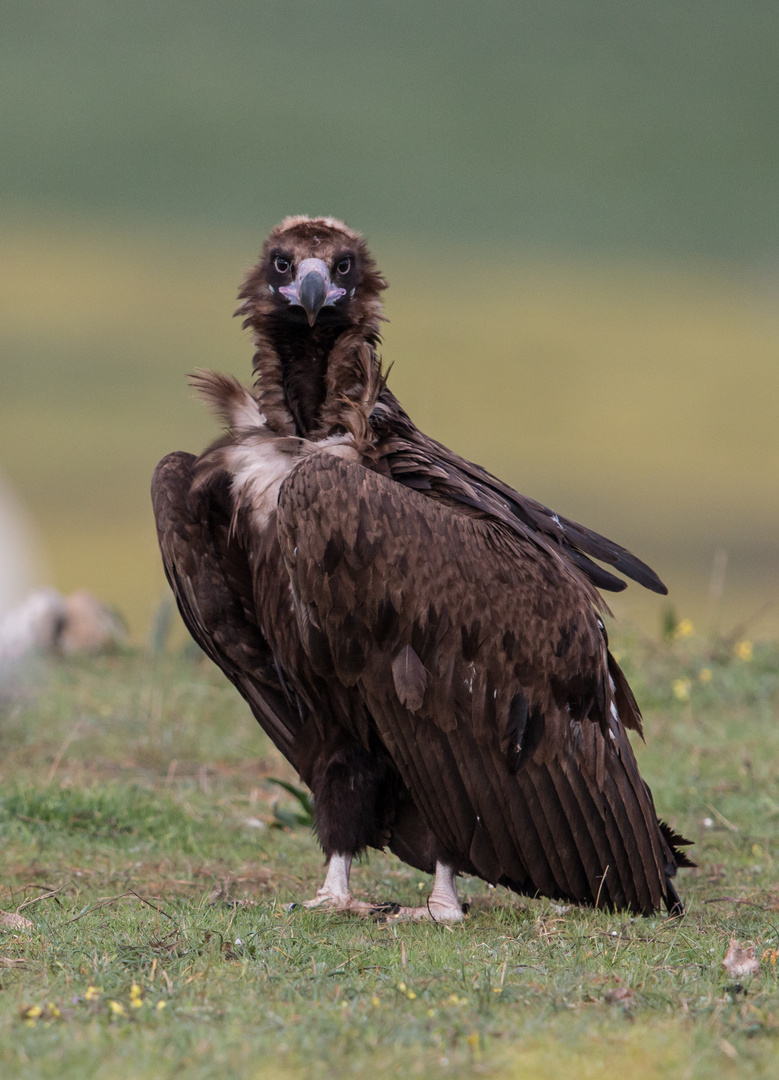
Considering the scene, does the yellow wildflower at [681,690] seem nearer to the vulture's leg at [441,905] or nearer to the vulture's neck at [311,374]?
the vulture's leg at [441,905]

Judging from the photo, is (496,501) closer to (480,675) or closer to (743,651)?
(480,675)

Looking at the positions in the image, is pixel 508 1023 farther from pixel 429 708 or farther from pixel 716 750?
pixel 716 750

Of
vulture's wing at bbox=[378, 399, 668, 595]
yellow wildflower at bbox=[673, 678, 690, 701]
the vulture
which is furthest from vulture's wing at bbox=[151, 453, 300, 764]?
yellow wildflower at bbox=[673, 678, 690, 701]

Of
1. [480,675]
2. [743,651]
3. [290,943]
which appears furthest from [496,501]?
[743,651]

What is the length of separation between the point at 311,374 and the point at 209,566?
0.83 meters

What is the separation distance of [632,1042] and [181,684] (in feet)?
22.3

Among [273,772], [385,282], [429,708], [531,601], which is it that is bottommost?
[273,772]

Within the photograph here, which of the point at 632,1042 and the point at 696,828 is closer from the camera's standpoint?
the point at 632,1042

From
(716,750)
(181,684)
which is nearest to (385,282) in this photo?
(716,750)

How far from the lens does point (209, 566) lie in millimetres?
5180

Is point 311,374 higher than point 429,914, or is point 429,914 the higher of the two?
point 311,374

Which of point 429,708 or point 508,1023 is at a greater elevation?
point 429,708

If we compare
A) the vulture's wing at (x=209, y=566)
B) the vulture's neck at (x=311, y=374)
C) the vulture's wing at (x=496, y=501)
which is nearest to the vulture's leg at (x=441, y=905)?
the vulture's wing at (x=209, y=566)

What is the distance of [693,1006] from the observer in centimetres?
344
